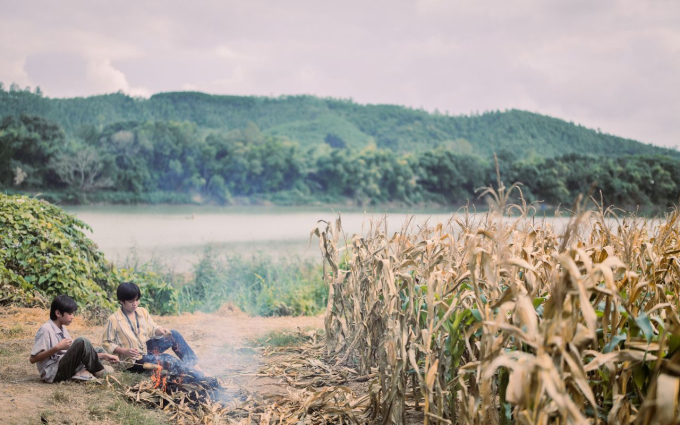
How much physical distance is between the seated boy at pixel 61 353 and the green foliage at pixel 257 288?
14.7ft

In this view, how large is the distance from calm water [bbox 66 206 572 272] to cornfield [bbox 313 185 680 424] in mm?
10616

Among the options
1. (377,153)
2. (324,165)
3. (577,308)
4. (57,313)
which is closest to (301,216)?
(324,165)

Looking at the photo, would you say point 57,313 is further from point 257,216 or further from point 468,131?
point 468,131

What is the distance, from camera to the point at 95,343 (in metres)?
5.19

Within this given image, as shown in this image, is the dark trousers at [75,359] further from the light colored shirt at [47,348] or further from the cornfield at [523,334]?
the cornfield at [523,334]

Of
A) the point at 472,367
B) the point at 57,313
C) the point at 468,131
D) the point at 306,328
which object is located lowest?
the point at 306,328

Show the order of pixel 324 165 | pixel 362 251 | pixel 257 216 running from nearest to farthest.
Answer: pixel 362 251 → pixel 257 216 → pixel 324 165

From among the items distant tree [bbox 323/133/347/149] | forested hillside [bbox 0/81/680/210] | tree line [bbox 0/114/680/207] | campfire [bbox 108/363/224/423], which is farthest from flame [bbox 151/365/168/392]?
distant tree [bbox 323/133/347/149]

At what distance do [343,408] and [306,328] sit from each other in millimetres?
2925

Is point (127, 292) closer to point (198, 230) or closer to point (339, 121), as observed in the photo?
point (198, 230)

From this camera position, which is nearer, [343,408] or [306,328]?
[343,408]

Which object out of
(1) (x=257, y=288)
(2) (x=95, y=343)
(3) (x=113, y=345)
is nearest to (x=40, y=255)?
(2) (x=95, y=343)

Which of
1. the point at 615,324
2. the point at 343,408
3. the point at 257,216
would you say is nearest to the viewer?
the point at 615,324

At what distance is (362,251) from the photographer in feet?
15.0
